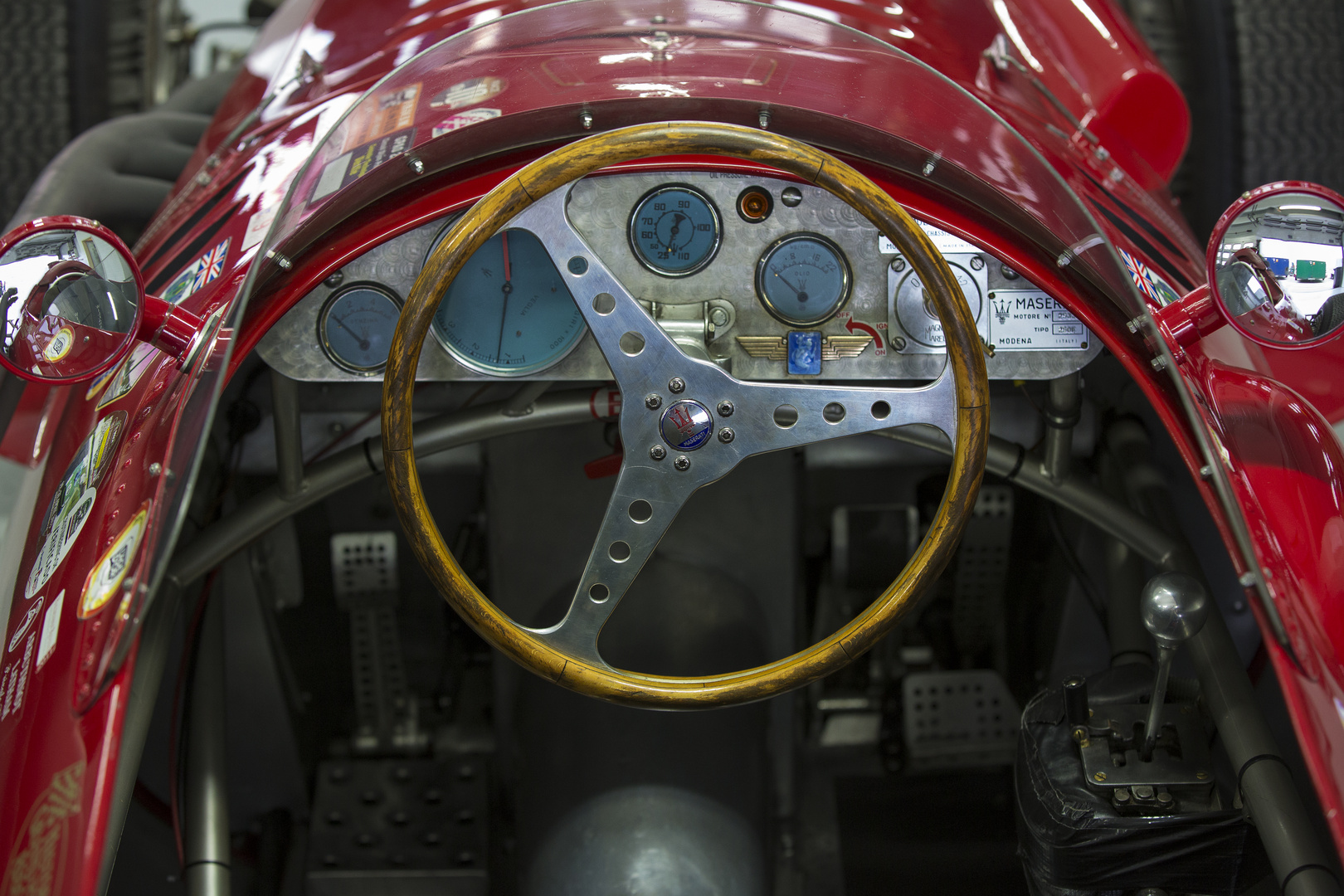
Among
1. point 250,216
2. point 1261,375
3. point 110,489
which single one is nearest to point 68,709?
point 110,489

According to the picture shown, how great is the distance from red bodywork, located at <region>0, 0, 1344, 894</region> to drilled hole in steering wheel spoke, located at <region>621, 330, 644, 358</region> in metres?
0.27

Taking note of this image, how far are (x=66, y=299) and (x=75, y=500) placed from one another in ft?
0.99

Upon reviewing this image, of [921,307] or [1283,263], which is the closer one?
[1283,263]

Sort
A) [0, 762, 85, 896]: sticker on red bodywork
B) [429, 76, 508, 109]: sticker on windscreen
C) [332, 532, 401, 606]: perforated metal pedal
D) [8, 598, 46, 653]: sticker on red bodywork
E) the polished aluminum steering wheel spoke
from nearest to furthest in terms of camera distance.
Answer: [0, 762, 85, 896]: sticker on red bodywork < the polished aluminum steering wheel spoke < [8, 598, 46, 653]: sticker on red bodywork < [429, 76, 508, 109]: sticker on windscreen < [332, 532, 401, 606]: perforated metal pedal

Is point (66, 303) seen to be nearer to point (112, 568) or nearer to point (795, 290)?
point (112, 568)

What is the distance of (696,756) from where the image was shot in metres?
1.75

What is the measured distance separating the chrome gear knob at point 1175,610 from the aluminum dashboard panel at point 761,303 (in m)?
0.29

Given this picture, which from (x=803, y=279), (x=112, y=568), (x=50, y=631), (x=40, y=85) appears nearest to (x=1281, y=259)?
(x=803, y=279)

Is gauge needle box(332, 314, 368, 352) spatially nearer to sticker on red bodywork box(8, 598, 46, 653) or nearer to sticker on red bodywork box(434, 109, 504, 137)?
sticker on red bodywork box(434, 109, 504, 137)

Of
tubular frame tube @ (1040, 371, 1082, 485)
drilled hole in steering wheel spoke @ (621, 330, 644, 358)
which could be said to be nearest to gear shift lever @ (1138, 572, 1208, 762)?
tubular frame tube @ (1040, 371, 1082, 485)

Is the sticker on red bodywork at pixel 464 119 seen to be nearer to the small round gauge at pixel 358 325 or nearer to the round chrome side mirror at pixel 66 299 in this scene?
the small round gauge at pixel 358 325

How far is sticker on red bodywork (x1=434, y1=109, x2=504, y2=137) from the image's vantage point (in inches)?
56.8

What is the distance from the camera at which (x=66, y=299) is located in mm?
1276

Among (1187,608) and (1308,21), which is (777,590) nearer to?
(1187,608)
